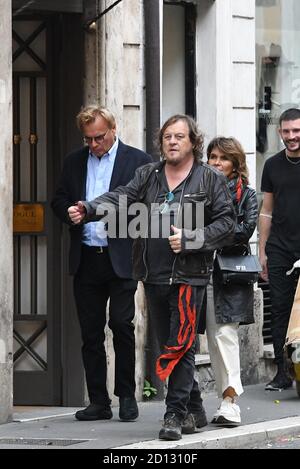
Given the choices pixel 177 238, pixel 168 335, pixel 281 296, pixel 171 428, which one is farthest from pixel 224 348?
pixel 281 296

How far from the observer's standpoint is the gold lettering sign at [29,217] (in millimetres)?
11742

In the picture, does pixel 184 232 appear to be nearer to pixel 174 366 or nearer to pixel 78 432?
pixel 174 366

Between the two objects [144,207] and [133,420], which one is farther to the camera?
[133,420]

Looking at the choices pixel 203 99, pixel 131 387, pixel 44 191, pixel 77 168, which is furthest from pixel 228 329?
pixel 203 99

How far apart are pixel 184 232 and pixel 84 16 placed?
8.84ft

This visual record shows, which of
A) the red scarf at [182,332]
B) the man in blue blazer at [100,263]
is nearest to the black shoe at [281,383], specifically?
the man in blue blazer at [100,263]

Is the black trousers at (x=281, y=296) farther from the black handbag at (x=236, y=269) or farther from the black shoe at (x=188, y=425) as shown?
the black shoe at (x=188, y=425)

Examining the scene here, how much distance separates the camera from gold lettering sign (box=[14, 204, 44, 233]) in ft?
38.5

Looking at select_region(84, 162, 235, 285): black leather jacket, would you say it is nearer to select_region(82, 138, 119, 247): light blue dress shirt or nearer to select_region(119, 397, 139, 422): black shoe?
select_region(82, 138, 119, 247): light blue dress shirt

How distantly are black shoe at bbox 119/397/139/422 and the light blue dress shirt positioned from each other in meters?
1.09

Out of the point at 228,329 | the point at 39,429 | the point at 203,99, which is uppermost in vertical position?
the point at 203,99

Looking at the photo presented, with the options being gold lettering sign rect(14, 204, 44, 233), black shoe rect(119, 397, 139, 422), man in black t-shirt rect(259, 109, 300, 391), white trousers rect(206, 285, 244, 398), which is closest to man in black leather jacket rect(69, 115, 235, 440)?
white trousers rect(206, 285, 244, 398)

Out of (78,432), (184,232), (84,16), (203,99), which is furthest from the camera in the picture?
(203,99)

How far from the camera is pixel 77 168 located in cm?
1047
